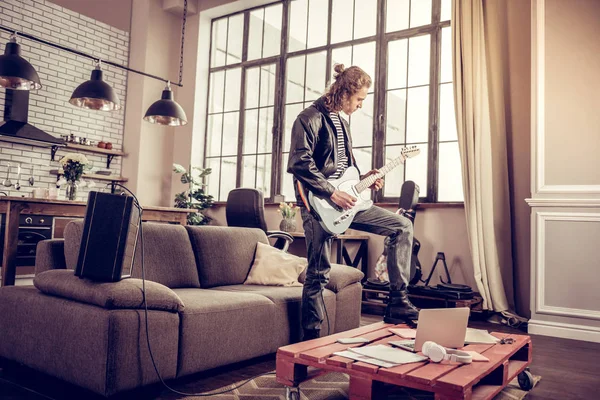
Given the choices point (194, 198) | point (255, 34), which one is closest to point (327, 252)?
point (194, 198)

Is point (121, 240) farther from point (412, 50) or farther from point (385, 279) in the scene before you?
point (412, 50)

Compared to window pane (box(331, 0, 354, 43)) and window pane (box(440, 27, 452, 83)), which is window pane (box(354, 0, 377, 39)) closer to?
window pane (box(331, 0, 354, 43))

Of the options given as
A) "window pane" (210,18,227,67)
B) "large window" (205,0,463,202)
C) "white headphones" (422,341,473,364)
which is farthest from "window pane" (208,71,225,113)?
"white headphones" (422,341,473,364)

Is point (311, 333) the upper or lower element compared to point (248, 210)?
lower

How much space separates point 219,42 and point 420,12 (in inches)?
115

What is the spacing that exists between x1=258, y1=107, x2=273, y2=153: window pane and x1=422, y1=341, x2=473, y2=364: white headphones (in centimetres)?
462

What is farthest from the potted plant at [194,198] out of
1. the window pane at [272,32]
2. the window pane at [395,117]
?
the window pane at [395,117]

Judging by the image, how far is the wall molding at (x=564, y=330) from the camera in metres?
3.42

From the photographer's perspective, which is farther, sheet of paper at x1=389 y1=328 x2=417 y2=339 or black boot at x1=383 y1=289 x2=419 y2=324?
black boot at x1=383 y1=289 x2=419 y2=324

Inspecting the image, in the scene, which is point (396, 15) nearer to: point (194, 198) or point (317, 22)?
point (317, 22)

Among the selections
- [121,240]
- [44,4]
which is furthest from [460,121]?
[44,4]

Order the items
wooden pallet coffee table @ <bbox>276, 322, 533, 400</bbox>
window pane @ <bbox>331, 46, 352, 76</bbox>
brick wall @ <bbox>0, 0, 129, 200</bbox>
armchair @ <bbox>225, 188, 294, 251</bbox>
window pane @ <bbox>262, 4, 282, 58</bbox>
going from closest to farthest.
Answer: wooden pallet coffee table @ <bbox>276, 322, 533, 400</bbox> < armchair @ <bbox>225, 188, 294, 251</bbox> < window pane @ <bbox>331, 46, 352, 76</bbox> < brick wall @ <bbox>0, 0, 129, 200</bbox> < window pane @ <bbox>262, 4, 282, 58</bbox>

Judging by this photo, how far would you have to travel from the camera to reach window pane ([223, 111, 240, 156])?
6512mm

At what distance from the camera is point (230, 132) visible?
657 cm
